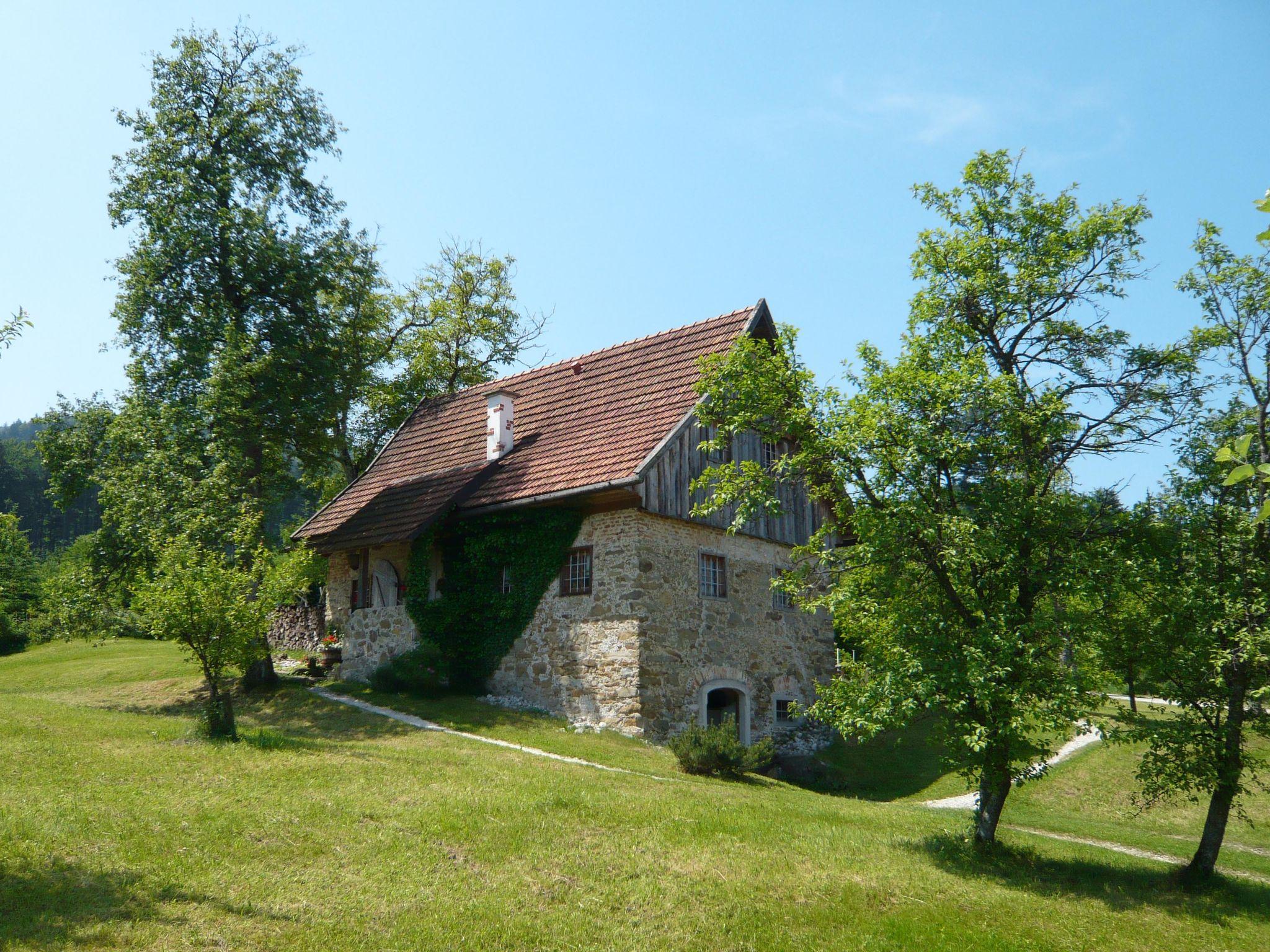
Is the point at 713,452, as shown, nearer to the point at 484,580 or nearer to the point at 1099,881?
the point at 484,580

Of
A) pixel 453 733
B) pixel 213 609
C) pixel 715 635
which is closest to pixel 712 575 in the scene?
pixel 715 635

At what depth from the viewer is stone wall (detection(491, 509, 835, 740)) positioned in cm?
1669

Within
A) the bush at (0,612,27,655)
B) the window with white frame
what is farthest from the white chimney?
the bush at (0,612,27,655)

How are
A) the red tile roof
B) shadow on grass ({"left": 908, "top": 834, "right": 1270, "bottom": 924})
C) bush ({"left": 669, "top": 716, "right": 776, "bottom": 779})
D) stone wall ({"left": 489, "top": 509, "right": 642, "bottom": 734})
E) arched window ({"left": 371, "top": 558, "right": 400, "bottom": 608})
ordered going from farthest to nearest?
arched window ({"left": 371, "top": 558, "right": 400, "bottom": 608})
the red tile roof
stone wall ({"left": 489, "top": 509, "right": 642, "bottom": 734})
bush ({"left": 669, "top": 716, "right": 776, "bottom": 779})
shadow on grass ({"left": 908, "top": 834, "right": 1270, "bottom": 924})

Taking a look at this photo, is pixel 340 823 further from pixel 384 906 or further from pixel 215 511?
pixel 215 511

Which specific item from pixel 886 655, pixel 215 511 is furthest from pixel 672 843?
pixel 215 511

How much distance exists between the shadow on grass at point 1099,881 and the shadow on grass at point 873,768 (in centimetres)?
457

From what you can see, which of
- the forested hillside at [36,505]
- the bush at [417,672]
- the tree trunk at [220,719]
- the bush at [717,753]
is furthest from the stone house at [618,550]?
the forested hillside at [36,505]

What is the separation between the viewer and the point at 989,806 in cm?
1038

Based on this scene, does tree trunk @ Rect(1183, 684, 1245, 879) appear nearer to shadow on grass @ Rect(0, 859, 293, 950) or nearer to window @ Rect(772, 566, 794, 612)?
shadow on grass @ Rect(0, 859, 293, 950)

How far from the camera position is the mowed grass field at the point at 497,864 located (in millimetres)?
7367

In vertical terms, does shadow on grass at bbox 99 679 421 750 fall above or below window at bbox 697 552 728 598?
below

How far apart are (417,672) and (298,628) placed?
33.2 ft

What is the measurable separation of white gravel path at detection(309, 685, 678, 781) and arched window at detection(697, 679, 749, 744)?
388 cm
